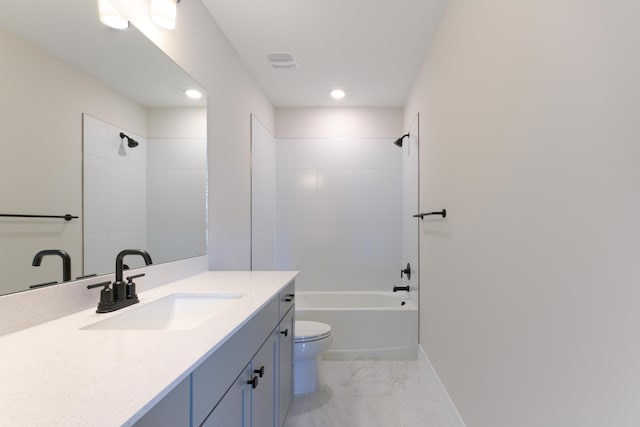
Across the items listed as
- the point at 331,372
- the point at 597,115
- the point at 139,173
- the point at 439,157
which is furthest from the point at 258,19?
the point at 331,372

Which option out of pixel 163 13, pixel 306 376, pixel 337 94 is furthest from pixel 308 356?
pixel 337 94

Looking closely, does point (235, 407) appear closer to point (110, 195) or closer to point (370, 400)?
point (110, 195)

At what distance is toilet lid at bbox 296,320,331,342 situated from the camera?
2.17 meters

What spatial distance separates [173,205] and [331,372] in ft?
5.83

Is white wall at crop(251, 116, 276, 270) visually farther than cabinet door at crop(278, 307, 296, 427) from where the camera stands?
Yes

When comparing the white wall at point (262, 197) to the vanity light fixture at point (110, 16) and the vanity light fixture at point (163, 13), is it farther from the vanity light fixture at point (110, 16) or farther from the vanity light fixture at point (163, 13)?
the vanity light fixture at point (110, 16)

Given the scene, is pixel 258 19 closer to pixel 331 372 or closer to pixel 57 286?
pixel 57 286

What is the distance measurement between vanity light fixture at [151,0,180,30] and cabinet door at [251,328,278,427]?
1403 millimetres

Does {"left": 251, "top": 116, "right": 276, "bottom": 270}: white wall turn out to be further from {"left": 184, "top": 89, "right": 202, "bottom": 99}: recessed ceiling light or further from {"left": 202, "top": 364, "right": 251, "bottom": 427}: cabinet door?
{"left": 202, "top": 364, "right": 251, "bottom": 427}: cabinet door

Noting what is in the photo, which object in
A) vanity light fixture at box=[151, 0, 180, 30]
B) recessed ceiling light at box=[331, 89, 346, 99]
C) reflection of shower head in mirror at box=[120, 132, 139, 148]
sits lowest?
reflection of shower head in mirror at box=[120, 132, 139, 148]

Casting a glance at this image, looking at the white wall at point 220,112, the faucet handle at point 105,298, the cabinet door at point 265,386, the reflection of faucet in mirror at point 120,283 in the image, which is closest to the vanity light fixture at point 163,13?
the white wall at point 220,112

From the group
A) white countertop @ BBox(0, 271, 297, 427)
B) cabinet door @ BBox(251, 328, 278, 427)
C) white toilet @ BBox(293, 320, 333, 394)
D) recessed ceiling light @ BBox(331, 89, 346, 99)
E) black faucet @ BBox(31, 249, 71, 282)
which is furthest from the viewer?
recessed ceiling light @ BBox(331, 89, 346, 99)

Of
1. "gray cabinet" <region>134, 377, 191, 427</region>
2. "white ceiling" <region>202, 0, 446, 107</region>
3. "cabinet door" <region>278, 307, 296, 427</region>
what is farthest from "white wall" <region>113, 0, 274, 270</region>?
"gray cabinet" <region>134, 377, 191, 427</region>

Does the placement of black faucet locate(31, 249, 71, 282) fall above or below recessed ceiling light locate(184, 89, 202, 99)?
below
